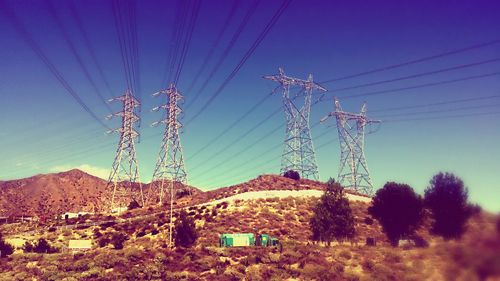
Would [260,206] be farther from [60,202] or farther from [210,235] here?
[60,202]

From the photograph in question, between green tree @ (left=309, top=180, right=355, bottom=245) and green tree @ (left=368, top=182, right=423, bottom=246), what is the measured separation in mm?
7207

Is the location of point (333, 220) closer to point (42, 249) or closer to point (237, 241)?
point (237, 241)

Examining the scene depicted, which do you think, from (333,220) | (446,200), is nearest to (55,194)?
(333,220)

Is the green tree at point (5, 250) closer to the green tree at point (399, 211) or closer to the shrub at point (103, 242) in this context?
the shrub at point (103, 242)

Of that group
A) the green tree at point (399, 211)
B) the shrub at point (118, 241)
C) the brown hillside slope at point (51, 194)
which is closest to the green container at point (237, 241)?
the shrub at point (118, 241)

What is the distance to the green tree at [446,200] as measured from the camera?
4188 centimetres

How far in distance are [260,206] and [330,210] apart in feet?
74.8

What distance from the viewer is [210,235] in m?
50.2

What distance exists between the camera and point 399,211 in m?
48.5

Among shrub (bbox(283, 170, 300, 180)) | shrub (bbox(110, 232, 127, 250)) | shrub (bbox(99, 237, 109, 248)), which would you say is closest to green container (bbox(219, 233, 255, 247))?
shrub (bbox(110, 232, 127, 250))

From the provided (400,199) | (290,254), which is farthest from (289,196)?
(290,254)

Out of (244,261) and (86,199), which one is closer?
(244,261)

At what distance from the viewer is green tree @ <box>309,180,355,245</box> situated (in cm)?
4497

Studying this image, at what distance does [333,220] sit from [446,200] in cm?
1499
